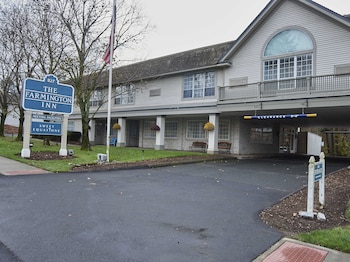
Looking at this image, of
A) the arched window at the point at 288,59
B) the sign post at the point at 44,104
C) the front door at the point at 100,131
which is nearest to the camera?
the sign post at the point at 44,104

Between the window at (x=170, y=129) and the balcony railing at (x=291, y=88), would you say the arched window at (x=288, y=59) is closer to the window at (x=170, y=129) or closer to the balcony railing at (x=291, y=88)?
the balcony railing at (x=291, y=88)

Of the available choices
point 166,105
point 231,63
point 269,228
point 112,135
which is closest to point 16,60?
point 112,135

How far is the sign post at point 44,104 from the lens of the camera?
45.4ft

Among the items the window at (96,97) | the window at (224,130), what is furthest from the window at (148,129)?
the window at (224,130)

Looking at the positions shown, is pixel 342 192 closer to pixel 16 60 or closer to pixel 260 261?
pixel 260 261

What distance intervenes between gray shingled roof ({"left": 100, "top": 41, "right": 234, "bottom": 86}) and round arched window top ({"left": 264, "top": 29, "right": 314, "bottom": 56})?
3.20 metres

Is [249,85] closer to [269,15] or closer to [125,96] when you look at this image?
[269,15]

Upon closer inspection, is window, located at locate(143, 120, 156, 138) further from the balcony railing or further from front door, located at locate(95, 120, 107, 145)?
the balcony railing

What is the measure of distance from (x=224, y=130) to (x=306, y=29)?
28.7 ft

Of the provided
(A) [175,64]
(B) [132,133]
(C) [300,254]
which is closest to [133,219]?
(C) [300,254]

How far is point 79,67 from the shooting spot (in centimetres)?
1812

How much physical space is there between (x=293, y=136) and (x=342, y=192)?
2525 centimetres

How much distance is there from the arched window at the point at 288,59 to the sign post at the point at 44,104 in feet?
39.0

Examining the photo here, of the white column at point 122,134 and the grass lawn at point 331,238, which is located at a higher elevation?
the white column at point 122,134
